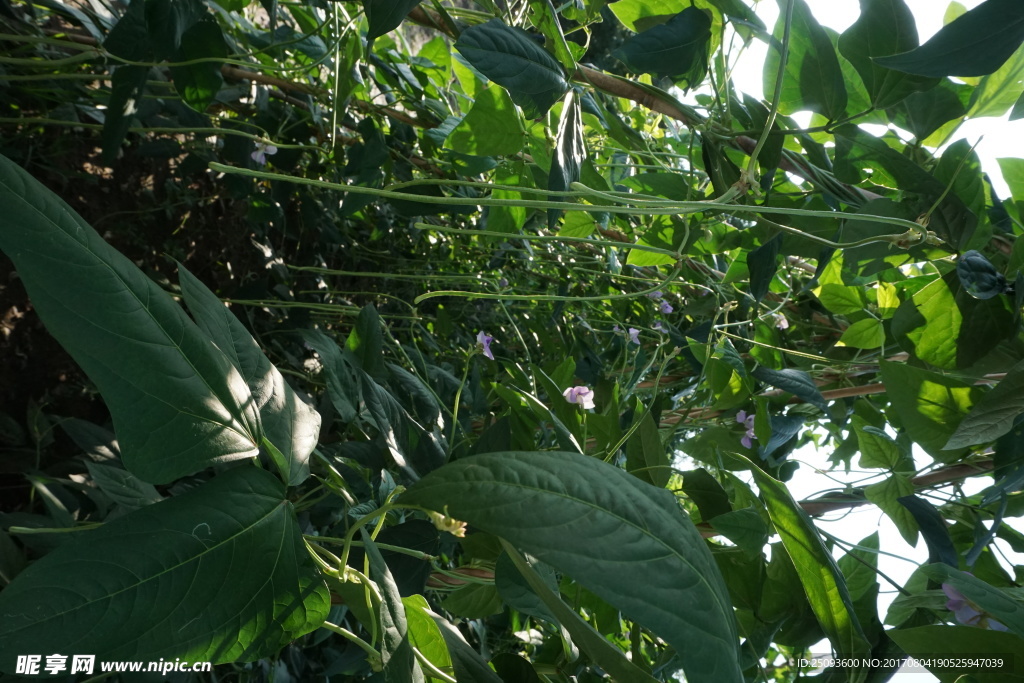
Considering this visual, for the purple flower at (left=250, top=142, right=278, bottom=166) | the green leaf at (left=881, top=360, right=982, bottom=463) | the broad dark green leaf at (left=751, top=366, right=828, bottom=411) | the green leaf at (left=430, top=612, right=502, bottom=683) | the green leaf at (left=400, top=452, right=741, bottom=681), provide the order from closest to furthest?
the green leaf at (left=400, top=452, right=741, bottom=681)
the green leaf at (left=430, top=612, right=502, bottom=683)
the green leaf at (left=881, top=360, right=982, bottom=463)
the broad dark green leaf at (left=751, top=366, right=828, bottom=411)
the purple flower at (left=250, top=142, right=278, bottom=166)

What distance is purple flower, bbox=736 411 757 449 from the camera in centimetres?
101

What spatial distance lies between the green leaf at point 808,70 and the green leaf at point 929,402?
0.25 metres

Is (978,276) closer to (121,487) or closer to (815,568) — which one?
(815,568)

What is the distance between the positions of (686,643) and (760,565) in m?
0.39

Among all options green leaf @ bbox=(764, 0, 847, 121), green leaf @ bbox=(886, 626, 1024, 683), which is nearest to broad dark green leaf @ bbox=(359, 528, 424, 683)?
green leaf @ bbox=(886, 626, 1024, 683)

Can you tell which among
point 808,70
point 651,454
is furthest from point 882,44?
point 651,454

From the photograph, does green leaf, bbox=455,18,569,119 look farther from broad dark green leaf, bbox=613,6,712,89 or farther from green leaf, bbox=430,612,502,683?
green leaf, bbox=430,612,502,683

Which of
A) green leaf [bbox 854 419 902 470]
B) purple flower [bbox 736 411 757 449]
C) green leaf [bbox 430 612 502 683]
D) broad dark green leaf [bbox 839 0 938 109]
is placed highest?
broad dark green leaf [bbox 839 0 938 109]

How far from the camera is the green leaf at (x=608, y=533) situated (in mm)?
285

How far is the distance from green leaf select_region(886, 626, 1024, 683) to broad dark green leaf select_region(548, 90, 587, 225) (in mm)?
391

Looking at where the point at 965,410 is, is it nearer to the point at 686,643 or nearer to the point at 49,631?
the point at 686,643

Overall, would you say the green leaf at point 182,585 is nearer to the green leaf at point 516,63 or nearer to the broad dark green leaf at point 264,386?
the broad dark green leaf at point 264,386

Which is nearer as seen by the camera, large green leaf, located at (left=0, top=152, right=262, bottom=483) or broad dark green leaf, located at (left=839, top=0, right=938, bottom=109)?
large green leaf, located at (left=0, top=152, right=262, bottom=483)

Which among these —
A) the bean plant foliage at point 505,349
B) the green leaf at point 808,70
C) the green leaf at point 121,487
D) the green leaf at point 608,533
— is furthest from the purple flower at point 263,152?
the green leaf at point 608,533
